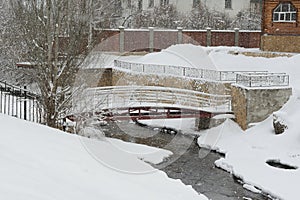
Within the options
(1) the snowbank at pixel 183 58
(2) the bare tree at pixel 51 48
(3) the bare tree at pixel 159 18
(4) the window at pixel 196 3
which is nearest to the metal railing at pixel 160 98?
(1) the snowbank at pixel 183 58

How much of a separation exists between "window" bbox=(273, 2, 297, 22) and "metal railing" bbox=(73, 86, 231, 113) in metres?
6.95

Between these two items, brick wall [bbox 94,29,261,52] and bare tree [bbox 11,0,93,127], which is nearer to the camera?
bare tree [bbox 11,0,93,127]

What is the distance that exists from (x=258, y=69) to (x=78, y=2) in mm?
10416

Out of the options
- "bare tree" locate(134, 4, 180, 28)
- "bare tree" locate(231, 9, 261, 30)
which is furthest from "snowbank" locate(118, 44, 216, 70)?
"bare tree" locate(231, 9, 261, 30)

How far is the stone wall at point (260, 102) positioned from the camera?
57.6 feet

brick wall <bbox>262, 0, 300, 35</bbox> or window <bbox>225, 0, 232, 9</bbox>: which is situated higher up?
window <bbox>225, 0, 232, 9</bbox>

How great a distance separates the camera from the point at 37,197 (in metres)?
4.37

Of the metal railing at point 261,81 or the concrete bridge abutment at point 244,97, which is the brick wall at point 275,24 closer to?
the metal railing at point 261,81

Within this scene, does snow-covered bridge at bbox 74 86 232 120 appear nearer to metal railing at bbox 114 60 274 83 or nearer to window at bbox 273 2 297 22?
metal railing at bbox 114 60 274 83

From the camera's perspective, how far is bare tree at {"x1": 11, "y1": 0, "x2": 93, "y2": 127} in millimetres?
12047

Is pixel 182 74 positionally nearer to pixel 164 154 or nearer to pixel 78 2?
pixel 164 154

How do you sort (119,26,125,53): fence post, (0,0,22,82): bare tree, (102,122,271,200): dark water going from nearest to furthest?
1. (102,122,271,200): dark water
2. (0,0,22,82): bare tree
3. (119,26,125,53): fence post

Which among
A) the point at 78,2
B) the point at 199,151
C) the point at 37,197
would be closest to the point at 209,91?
the point at 199,151

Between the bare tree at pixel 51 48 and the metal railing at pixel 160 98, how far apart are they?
4588mm
